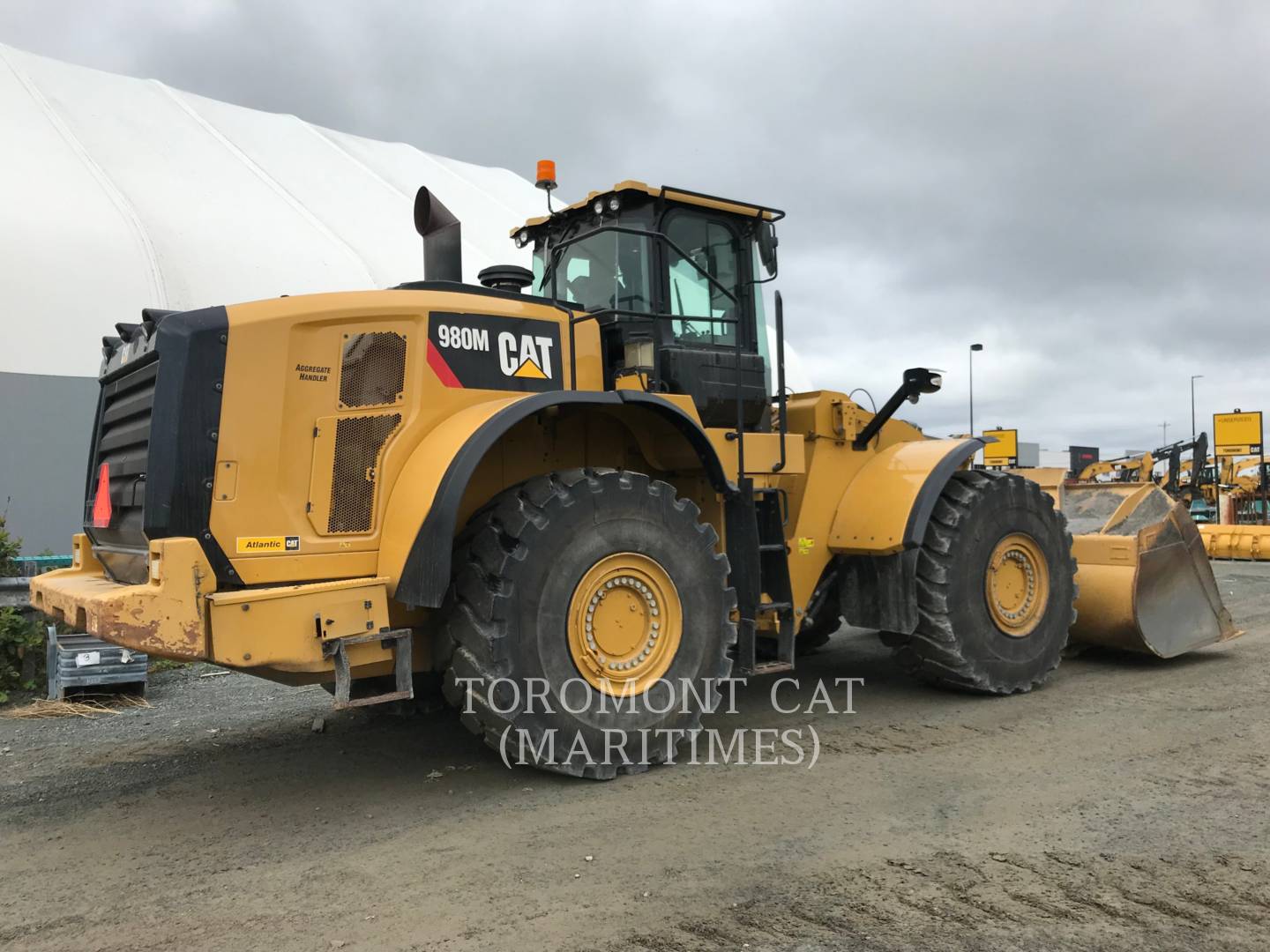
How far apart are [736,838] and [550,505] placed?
1598 millimetres

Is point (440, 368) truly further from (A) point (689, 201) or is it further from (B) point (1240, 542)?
(B) point (1240, 542)

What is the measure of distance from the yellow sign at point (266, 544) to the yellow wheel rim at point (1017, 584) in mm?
4118

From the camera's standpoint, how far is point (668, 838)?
3.71m

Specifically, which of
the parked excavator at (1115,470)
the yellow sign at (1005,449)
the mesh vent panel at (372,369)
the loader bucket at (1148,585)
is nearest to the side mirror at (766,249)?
the mesh vent panel at (372,369)

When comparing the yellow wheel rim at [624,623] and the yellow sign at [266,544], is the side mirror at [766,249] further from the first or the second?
the yellow sign at [266,544]

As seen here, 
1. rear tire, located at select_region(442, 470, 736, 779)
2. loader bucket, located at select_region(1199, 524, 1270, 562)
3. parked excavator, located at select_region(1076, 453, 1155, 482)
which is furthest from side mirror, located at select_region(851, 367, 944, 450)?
parked excavator, located at select_region(1076, 453, 1155, 482)

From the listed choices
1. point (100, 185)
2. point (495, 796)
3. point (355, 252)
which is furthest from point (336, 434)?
point (355, 252)

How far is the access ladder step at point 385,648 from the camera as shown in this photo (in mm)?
3947

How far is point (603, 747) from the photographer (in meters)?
4.44

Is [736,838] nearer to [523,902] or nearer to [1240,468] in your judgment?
[523,902]

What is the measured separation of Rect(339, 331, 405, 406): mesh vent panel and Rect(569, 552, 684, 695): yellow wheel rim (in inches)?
48.1

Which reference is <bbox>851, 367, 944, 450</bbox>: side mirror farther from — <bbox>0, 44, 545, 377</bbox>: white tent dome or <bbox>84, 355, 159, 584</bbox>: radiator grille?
<bbox>0, 44, 545, 377</bbox>: white tent dome

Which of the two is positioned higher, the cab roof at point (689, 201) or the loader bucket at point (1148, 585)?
the cab roof at point (689, 201)

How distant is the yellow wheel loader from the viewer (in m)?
3.96
